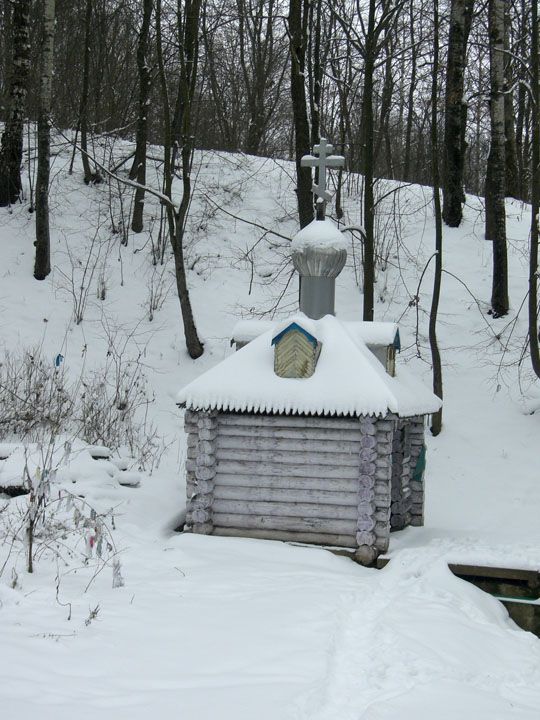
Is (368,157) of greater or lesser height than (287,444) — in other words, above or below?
above

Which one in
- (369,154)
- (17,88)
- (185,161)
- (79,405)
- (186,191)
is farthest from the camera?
(17,88)

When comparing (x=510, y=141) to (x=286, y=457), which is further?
(x=510, y=141)

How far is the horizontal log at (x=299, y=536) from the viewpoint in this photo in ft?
26.4

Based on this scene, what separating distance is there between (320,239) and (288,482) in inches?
110

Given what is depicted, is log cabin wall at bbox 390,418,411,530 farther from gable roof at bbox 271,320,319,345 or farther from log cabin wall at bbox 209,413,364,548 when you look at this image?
gable roof at bbox 271,320,319,345

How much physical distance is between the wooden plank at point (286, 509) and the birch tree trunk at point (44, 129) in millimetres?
8362

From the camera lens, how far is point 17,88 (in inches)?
606

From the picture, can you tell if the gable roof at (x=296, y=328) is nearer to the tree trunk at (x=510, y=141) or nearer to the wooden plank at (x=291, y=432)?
the wooden plank at (x=291, y=432)

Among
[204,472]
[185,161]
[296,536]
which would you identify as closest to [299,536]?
[296,536]

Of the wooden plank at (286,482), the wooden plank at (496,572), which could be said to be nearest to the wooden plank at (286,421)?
the wooden plank at (286,482)

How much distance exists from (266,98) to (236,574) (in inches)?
831

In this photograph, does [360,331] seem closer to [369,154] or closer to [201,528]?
[201,528]

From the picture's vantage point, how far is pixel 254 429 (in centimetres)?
827

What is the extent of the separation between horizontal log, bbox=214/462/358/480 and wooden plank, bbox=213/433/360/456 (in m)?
0.13
